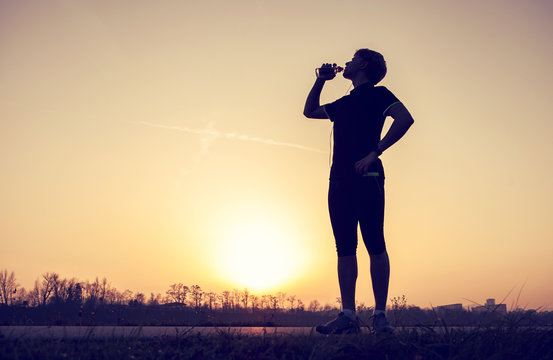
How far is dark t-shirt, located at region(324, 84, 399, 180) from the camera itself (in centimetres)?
453

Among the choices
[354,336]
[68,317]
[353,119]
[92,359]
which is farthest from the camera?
[68,317]

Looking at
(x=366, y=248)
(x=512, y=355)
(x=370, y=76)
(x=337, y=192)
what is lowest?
(x=512, y=355)

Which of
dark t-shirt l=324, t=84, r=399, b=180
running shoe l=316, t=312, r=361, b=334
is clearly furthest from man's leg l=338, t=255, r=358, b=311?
dark t-shirt l=324, t=84, r=399, b=180

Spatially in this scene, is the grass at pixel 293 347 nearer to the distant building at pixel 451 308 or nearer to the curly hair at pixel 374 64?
the distant building at pixel 451 308

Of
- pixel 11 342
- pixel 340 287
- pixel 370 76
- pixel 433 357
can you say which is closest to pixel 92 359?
pixel 11 342

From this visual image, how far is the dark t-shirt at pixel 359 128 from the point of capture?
453 centimetres

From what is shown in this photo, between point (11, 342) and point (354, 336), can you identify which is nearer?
point (11, 342)

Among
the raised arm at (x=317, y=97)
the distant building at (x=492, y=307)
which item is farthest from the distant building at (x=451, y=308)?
the raised arm at (x=317, y=97)

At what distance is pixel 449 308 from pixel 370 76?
255cm

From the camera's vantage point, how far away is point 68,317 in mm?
5852

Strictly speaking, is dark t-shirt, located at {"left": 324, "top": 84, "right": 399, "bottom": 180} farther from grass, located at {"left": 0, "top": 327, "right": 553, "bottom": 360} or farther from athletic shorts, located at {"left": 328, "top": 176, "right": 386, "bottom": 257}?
grass, located at {"left": 0, "top": 327, "right": 553, "bottom": 360}

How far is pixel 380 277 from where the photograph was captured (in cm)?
429

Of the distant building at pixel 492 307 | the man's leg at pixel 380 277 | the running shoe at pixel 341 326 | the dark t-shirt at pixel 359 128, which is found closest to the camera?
the running shoe at pixel 341 326

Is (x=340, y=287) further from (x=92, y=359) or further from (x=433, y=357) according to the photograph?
(x=92, y=359)
